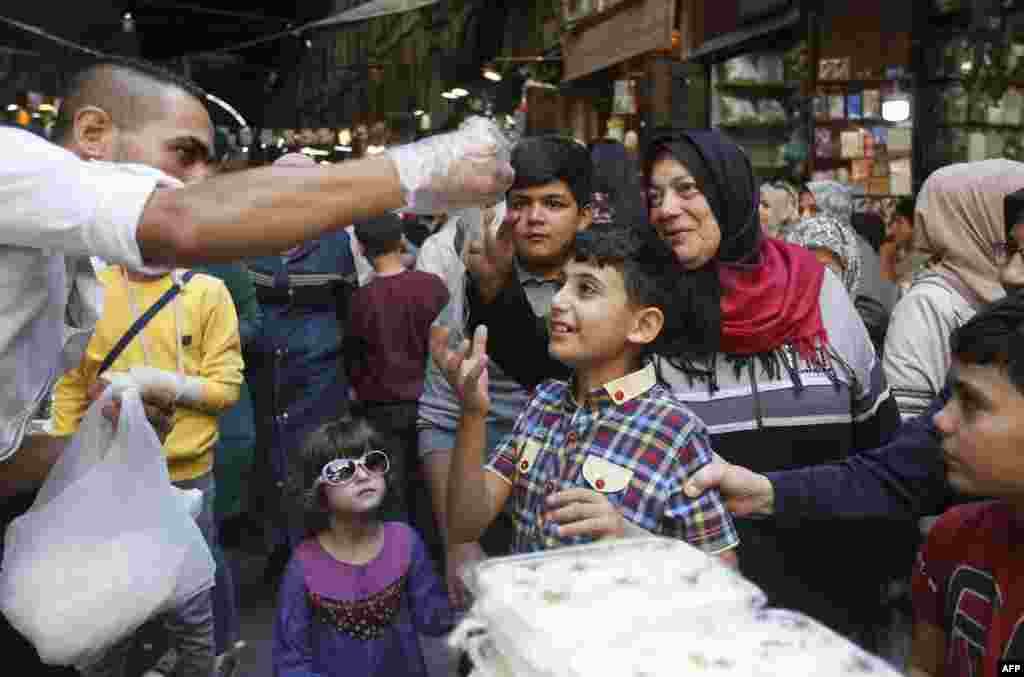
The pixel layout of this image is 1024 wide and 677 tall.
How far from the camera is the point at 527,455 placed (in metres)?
2.24

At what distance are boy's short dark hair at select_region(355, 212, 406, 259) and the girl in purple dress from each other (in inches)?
87.2

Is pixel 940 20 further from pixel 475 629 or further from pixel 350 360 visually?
pixel 475 629

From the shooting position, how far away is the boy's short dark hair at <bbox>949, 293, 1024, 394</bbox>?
1.65 metres

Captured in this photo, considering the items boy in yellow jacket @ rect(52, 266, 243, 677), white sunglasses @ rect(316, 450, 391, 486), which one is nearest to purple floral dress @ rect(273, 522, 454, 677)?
white sunglasses @ rect(316, 450, 391, 486)

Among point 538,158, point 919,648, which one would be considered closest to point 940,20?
point 538,158

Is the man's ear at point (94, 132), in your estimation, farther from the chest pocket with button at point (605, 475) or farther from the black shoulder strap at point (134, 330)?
the chest pocket with button at point (605, 475)

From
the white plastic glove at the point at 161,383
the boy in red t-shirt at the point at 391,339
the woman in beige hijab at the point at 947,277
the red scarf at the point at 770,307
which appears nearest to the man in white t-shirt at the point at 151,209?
the white plastic glove at the point at 161,383

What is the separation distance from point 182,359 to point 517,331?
1.47 meters

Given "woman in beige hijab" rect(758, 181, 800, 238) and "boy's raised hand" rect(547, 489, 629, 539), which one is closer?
"boy's raised hand" rect(547, 489, 629, 539)

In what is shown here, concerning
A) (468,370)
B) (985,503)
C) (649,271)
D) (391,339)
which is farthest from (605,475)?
(391,339)

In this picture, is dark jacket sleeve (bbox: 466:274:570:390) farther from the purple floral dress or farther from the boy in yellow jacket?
the boy in yellow jacket

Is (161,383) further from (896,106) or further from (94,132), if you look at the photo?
(896,106)

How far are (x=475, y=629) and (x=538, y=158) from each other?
194 centimetres

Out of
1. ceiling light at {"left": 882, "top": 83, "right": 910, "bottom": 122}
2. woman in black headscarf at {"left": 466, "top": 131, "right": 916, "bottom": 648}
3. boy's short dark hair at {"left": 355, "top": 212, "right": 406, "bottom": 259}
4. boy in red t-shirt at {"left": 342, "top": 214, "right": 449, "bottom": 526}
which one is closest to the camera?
woman in black headscarf at {"left": 466, "top": 131, "right": 916, "bottom": 648}
